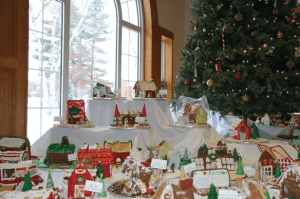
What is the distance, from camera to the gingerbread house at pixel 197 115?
12.2ft

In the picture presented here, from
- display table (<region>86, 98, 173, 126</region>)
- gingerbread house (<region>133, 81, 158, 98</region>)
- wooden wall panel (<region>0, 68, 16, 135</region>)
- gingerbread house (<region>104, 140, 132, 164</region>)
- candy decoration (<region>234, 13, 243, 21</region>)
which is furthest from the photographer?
candy decoration (<region>234, 13, 243, 21</region>)

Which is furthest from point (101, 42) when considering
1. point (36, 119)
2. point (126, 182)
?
point (126, 182)

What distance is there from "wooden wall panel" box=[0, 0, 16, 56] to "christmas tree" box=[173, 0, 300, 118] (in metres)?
3.10

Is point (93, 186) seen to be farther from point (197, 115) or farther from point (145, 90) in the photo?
point (145, 90)

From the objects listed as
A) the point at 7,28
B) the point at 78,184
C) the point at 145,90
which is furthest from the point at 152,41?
the point at 78,184

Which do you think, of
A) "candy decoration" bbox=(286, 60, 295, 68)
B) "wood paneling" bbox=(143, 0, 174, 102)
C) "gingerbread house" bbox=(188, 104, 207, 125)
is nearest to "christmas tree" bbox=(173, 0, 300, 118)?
"candy decoration" bbox=(286, 60, 295, 68)

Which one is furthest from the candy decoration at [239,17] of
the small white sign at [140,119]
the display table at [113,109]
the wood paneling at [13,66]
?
the wood paneling at [13,66]

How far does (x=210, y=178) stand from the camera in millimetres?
1768

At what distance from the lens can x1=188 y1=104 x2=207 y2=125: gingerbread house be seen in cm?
372

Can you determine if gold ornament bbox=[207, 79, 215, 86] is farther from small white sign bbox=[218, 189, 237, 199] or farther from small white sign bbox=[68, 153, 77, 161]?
small white sign bbox=[218, 189, 237, 199]

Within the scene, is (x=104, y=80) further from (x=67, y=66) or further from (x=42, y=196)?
(x=42, y=196)

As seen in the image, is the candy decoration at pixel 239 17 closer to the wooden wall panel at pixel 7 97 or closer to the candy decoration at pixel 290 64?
the candy decoration at pixel 290 64

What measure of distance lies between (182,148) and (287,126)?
8.79ft

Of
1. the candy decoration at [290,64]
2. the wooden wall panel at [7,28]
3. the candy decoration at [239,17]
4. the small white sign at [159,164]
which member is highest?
the candy decoration at [239,17]
